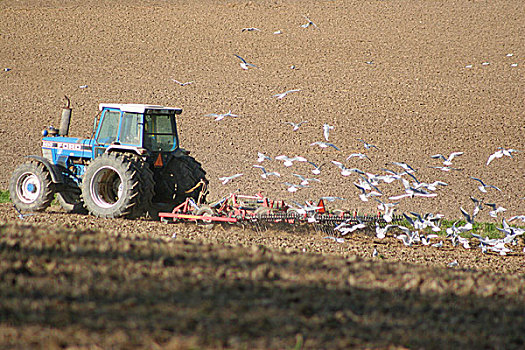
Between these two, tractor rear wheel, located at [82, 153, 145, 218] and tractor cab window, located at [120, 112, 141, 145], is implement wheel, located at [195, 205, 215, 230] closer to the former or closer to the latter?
tractor rear wheel, located at [82, 153, 145, 218]

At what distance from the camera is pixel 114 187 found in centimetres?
1043

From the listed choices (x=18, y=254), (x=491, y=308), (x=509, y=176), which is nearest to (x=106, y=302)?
(x=18, y=254)

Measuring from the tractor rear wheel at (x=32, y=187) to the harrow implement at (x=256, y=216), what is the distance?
2254 mm

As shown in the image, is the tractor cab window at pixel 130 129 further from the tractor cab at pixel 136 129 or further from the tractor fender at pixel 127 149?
the tractor fender at pixel 127 149

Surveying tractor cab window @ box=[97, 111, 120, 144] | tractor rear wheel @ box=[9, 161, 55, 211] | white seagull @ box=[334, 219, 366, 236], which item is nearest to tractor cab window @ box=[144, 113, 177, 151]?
tractor cab window @ box=[97, 111, 120, 144]

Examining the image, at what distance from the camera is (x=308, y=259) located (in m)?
5.80

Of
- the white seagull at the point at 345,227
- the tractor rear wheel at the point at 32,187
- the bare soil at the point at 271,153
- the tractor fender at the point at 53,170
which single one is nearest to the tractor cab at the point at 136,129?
the tractor fender at the point at 53,170

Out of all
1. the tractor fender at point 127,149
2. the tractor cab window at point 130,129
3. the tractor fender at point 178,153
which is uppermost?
the tractor cab window at point 130,129

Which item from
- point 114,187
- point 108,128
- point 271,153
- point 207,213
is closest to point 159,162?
point 114,187

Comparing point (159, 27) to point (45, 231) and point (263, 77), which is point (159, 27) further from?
point (45, 231)

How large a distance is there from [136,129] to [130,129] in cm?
12

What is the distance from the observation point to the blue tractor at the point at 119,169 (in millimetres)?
9797

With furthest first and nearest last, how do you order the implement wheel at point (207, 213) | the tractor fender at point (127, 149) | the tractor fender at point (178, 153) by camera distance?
the tractor fender at point (178, 153)
the tractor fender at point (127, 149)
the implement wheel at point (207, 213)

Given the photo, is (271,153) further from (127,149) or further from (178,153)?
(127,149)
